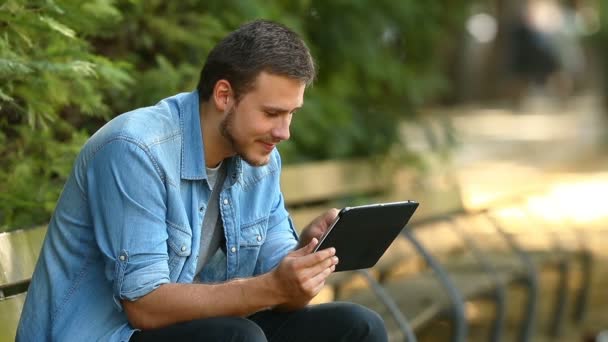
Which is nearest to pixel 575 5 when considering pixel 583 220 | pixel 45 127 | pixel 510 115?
pixel 510 115

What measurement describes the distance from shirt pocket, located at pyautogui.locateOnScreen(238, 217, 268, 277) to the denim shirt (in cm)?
7

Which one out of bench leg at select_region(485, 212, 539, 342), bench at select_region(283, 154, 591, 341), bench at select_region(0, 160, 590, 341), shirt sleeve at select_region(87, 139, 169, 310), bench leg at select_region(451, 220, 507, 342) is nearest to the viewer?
shirt sleeve at select_region(87, 139, 169, 310)

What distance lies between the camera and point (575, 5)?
82.6 feet

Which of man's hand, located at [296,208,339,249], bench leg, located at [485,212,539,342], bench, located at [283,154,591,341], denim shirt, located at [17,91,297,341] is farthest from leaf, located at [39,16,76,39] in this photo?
bench leg, located at [485,212,539,342]

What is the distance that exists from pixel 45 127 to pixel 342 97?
3.64 m

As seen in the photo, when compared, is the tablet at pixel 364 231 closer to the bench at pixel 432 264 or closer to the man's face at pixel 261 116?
the man's face at pixel 261 116

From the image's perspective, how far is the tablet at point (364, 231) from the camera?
3.22m

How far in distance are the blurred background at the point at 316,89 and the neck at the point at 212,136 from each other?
54cm

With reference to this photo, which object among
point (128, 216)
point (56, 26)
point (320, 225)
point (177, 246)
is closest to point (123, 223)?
point (128, 216)

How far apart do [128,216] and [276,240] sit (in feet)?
→ 2.19

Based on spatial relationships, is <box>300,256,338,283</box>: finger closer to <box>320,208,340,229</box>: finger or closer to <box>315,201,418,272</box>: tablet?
<box>315,201,418,272</box>: tablet

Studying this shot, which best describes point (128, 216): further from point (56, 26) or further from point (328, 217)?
point (56, 26)

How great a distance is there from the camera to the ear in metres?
3.27

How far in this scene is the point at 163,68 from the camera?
5020 mm
